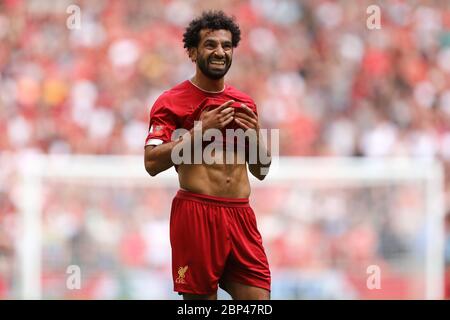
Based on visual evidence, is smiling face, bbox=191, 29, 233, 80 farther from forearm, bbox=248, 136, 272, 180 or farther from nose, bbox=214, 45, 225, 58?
forearm, bbox=248, 136, 272, 180

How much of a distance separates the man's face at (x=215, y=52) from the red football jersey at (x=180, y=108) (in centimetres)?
13

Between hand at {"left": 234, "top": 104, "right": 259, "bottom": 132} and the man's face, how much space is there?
0.22 meters

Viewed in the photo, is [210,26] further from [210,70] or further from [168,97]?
[168,97]

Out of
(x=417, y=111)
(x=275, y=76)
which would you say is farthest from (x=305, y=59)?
(x=417, y=111)

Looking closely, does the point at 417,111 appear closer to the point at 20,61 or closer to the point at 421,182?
the point at 421,182

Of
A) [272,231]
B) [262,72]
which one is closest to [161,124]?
[272,231]

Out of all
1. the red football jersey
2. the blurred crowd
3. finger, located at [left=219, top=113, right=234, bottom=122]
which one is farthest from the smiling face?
the blurred crowd

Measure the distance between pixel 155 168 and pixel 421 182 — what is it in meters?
5.75

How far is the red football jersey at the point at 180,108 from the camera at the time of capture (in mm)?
4965

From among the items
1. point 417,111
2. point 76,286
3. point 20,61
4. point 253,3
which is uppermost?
point 253,3

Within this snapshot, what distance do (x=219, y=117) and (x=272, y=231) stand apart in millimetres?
5090

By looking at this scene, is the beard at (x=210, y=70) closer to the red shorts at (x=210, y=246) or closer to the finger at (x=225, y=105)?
the finger at (x=225, y=105)

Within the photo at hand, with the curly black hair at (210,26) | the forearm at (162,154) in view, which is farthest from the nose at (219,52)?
the forearm at (162,154)

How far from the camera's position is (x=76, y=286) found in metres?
9.18
